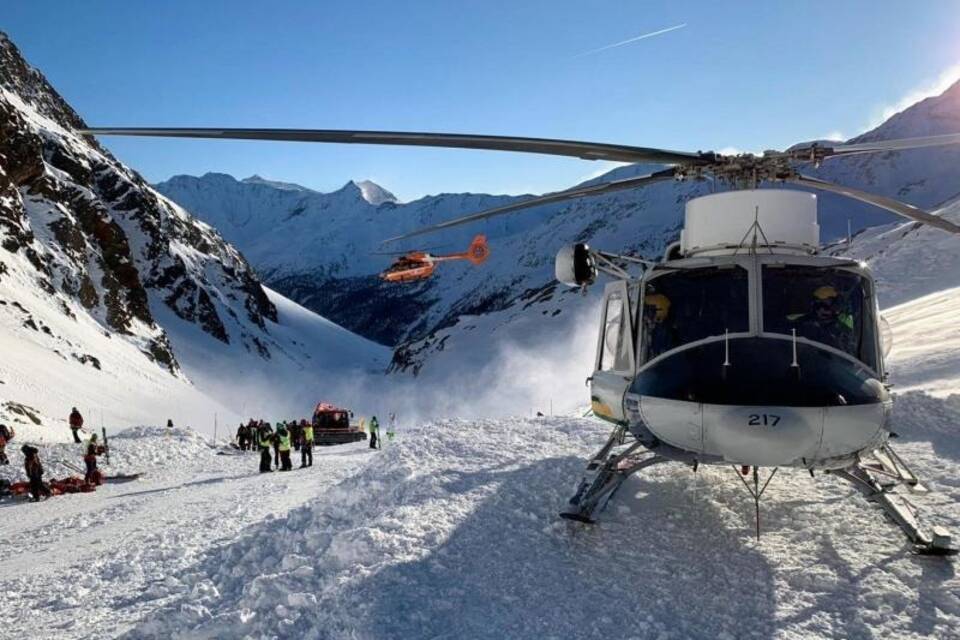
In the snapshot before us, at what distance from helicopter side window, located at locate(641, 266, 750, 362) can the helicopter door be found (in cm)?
51

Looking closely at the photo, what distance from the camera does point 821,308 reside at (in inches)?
247

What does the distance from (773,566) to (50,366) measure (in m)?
46.9

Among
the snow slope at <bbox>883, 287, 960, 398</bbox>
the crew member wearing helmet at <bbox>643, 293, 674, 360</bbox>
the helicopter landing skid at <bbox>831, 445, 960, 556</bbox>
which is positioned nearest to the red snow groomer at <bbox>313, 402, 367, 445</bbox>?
the snow slope at <bbox>883, 287, 960, 398</bbox>

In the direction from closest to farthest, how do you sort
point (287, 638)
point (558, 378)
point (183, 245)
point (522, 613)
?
point (287, 638) < point (522, 613) < point (558, 378) < point (183, 245)

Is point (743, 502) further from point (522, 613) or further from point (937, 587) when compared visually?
point (522, 613)

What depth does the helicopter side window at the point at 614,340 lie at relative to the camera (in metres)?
7.66

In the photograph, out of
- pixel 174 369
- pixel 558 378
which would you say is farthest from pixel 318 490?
pixel 174 369

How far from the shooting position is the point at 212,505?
11383 millimetres

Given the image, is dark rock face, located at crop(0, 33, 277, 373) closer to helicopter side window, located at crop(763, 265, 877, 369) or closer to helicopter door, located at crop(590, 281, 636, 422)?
helicopter door, located at crop(590, 281, 636, 422)

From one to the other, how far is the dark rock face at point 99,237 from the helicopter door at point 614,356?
54725 millimetres

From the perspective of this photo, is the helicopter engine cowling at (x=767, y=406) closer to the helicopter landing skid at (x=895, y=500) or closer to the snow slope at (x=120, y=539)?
the helicopter landing skid at (x=895, y=500)

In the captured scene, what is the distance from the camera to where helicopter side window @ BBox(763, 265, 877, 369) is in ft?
20.2

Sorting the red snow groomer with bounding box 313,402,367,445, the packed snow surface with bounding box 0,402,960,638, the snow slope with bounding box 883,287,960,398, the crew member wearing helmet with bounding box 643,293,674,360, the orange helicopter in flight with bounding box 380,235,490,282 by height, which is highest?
the orange helicopter in flight with bounding box 380,235,490,282

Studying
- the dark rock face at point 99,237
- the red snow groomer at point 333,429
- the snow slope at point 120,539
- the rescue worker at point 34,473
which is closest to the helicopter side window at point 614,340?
the snow slope at point 120,539
